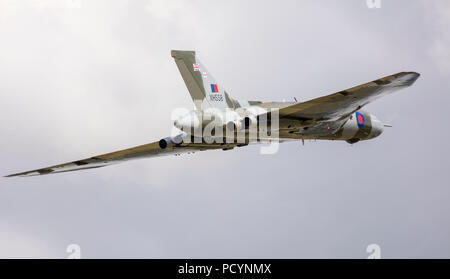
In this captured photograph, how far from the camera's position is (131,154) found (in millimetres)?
42594

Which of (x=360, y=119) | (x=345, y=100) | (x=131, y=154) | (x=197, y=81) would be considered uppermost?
(x=197, y=81)

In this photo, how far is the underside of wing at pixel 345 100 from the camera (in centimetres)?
3494

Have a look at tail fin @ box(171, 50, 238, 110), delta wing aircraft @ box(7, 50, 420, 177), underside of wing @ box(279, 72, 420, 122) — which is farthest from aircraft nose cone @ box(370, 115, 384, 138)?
tail fin @ box(171, 50, 238, 110)

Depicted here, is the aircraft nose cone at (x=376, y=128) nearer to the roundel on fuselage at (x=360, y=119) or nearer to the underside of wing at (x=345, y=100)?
the roundel on fuselage at (x=360, y=119)

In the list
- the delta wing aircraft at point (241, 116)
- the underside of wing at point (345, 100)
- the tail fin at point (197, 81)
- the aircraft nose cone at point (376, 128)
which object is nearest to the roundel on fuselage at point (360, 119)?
the aircraft nose cone at point (376, 128)

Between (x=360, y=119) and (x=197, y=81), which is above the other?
(x=197, y=81)

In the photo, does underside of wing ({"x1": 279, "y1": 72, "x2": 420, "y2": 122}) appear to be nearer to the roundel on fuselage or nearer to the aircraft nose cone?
the roundel on fuselage

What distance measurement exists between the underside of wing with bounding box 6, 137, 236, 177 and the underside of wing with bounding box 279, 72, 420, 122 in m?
5.77

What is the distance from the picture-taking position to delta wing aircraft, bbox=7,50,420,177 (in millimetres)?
36562

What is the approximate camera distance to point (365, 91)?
36.0m

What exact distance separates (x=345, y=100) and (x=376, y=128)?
371 inches

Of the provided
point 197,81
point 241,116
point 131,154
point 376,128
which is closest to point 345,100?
point 241,116

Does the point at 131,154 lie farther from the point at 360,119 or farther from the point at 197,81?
the point at 360,119

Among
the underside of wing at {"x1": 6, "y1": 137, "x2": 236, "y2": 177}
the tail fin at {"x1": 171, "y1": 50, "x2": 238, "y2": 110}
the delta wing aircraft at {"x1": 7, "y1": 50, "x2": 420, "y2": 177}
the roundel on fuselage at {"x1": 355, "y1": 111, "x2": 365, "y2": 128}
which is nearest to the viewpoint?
the delta wing aircraft at {"x1": 7, "y1": 50, "x2": 420, "y2": 177}
